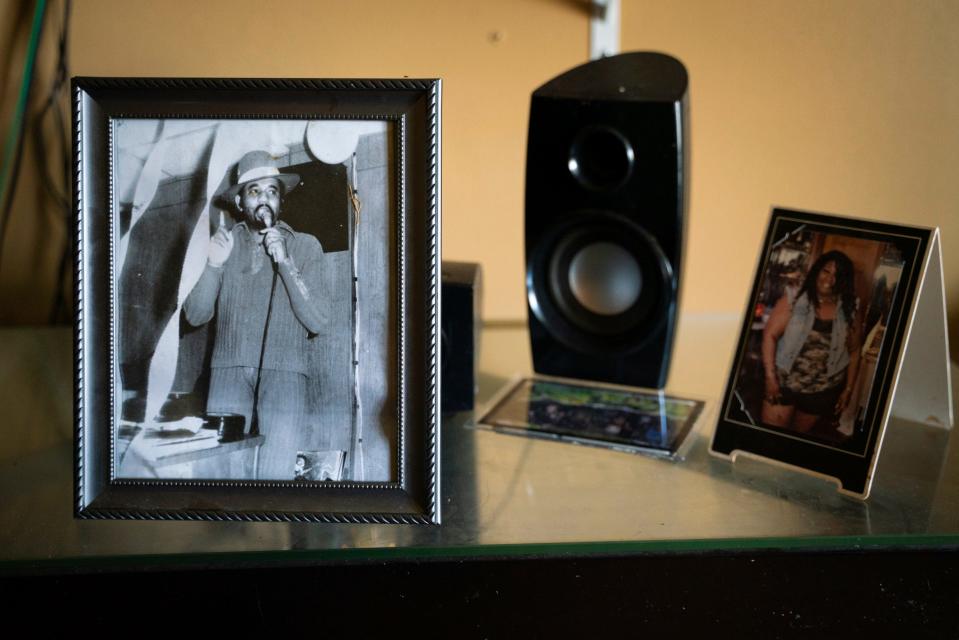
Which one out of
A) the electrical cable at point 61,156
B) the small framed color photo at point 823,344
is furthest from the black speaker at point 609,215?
the electrical cable at point 61,156

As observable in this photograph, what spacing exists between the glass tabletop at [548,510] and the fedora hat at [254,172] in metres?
0.22

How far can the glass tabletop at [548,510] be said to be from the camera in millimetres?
585

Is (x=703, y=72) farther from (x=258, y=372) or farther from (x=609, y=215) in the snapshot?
(x=258, y=372)

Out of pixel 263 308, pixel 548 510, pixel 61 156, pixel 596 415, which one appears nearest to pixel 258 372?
pixel 263 308

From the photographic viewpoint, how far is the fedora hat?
0.58 metres

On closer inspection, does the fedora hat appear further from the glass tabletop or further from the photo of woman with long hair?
the photo of woman with long hair

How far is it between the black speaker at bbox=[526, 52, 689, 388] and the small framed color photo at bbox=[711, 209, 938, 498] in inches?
4.2

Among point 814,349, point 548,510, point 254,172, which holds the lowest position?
point 548,510

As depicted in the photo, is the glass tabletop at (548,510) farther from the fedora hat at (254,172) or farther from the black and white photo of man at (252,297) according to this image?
the fedora hat at (254,172)

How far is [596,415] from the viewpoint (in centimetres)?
80

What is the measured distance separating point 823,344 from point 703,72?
466 mm

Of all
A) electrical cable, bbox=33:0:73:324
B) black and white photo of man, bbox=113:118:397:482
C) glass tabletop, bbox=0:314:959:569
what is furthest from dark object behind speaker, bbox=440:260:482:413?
electrical cable, bbox=33:0:73:324

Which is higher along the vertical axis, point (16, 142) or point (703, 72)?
point (703, 72)

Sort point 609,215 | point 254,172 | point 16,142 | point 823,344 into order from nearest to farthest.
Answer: point 254,172, point 823,344, point 609,215, point 16,142
